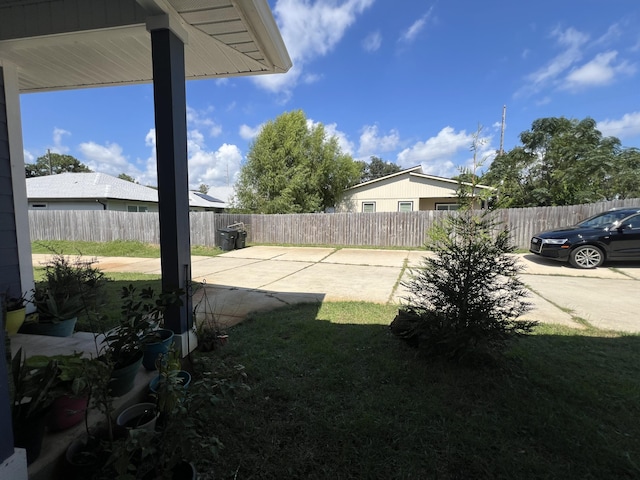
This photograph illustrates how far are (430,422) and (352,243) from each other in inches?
450

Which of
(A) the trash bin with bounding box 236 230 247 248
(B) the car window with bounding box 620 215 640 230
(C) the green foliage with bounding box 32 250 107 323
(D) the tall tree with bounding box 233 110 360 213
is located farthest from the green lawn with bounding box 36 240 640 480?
(D) the tall tree with bounding box 233 110 360 213

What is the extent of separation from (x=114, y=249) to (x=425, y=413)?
1284 cm

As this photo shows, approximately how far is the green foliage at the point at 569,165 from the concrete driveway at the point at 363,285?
899 cm

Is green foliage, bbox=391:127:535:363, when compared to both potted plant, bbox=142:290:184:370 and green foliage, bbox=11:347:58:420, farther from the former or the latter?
green foliage, bbox=11:347:58:420

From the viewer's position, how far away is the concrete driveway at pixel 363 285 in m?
4.25

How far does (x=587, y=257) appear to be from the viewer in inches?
284

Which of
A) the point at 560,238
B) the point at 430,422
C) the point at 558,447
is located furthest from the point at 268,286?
the point at 560,238

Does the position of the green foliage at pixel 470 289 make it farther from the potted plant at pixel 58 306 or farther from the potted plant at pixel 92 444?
the potted plant at pixel 58 306

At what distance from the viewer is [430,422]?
198 centimetres

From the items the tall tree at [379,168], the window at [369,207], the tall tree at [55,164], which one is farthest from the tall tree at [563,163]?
the tall tree at [55,164]

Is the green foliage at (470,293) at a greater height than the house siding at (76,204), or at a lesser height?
lesser

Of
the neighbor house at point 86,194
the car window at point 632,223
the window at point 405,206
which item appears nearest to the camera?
the car window at point 632,223

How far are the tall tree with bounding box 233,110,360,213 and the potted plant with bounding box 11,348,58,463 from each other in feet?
55.6

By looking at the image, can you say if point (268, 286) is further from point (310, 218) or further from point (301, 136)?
point (301, 136)
